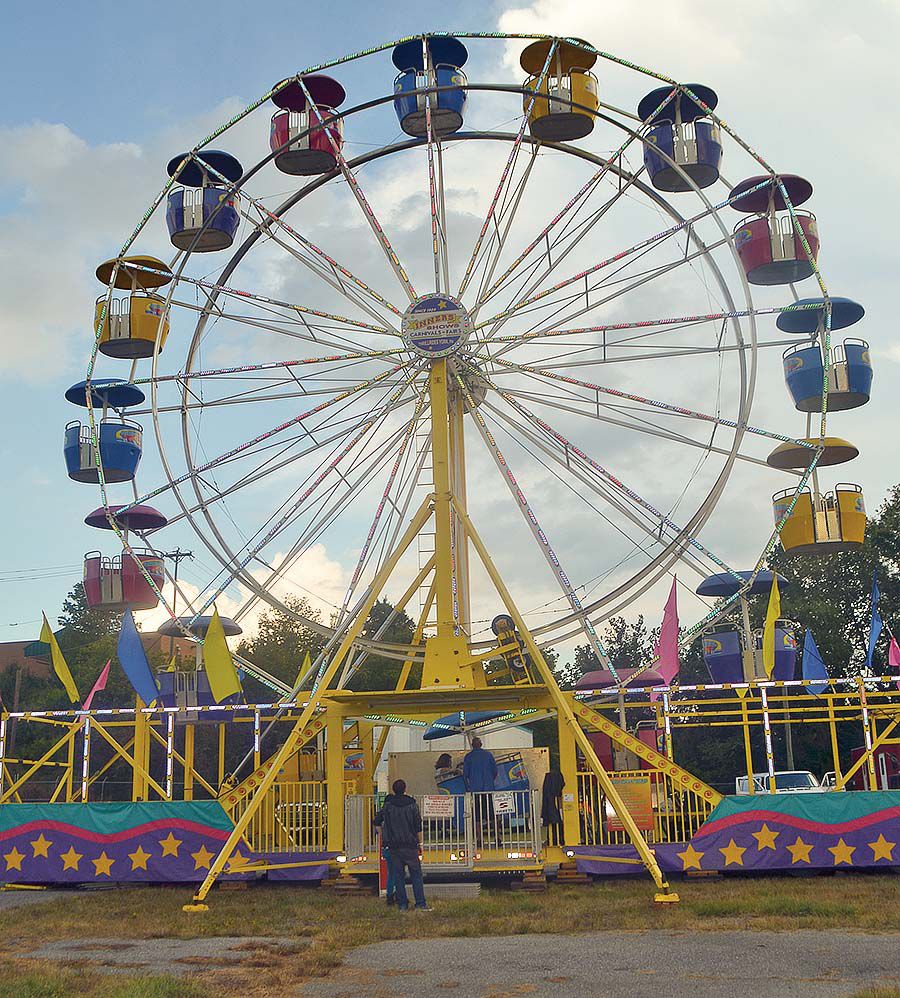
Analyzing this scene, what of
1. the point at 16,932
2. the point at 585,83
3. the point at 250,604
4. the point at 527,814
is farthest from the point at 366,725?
the point at 585,83

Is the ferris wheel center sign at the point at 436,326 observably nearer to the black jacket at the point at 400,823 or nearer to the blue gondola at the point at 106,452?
the blue gondola at the point at 106,452

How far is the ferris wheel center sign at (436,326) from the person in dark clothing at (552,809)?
6922 mm

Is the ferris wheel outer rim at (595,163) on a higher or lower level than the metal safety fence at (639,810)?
higher

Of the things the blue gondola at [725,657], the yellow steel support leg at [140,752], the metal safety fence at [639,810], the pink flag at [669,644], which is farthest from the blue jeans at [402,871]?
the blue gondola at [725,657]

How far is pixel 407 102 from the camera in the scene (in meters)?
21.3

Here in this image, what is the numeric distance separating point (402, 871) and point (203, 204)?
1314 cm

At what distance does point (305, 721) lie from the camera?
16656 mm

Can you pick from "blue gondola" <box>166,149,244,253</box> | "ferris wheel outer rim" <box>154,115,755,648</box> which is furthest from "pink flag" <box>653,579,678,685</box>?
"blue gondola" <box>166,149,244,253</box>

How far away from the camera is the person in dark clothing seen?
17.3 m

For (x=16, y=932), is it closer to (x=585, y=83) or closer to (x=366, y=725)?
(x=366, y=725)

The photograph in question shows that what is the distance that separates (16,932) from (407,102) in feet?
48.8

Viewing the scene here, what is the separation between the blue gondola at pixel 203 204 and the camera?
2177 centimetres

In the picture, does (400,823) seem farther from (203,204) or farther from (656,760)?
(203,204)

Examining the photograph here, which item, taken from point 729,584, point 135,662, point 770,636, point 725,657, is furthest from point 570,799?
point 135,662
